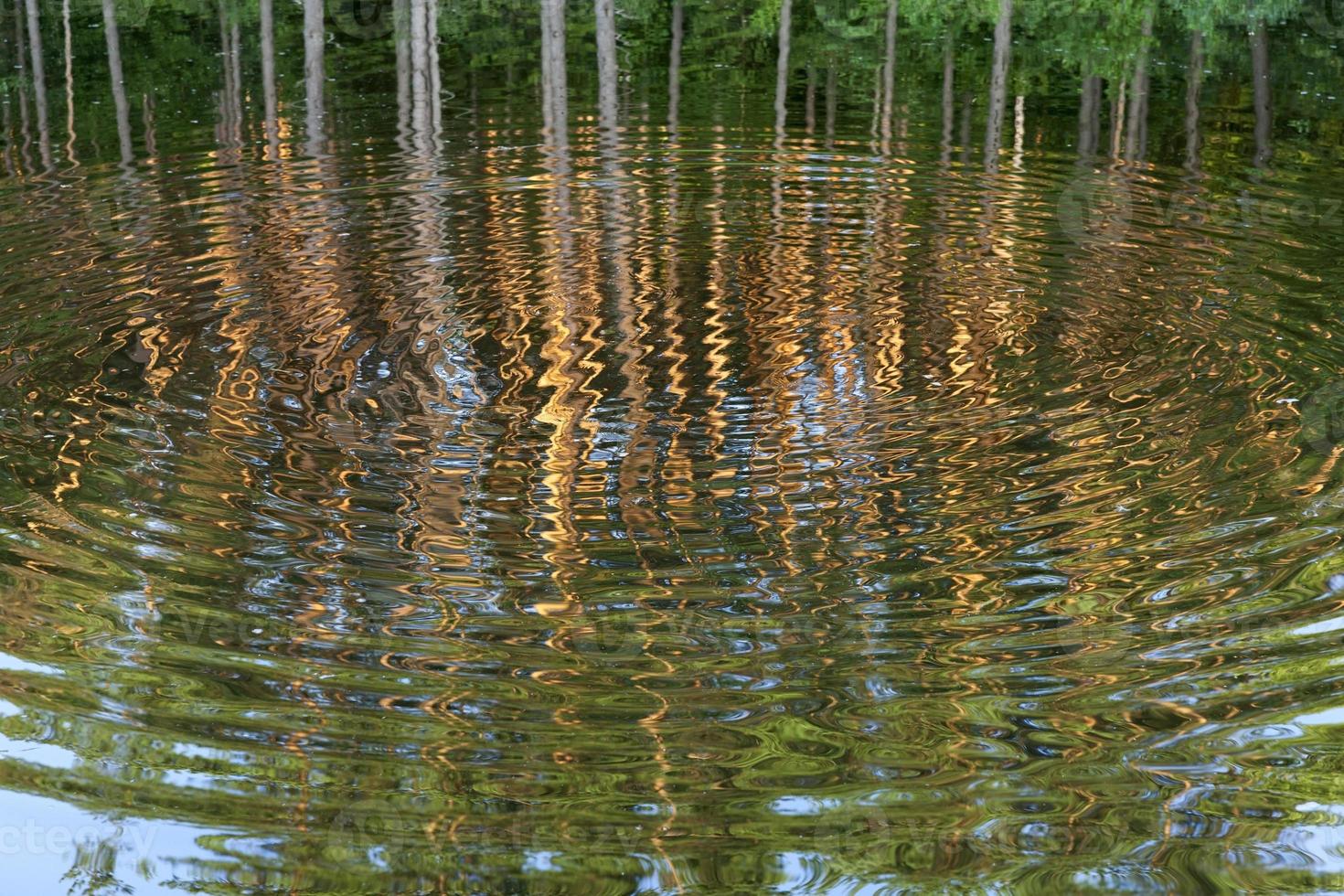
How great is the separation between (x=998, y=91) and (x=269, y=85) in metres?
8.56

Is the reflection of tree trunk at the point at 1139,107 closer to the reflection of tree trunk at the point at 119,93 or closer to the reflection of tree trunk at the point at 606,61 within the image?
the reflection of tree trunk at the point at 606,61

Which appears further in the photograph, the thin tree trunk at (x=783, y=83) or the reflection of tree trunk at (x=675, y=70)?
the reflection of tree trunk at (x=675, y=70)

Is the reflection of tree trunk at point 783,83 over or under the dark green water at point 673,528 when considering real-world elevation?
over

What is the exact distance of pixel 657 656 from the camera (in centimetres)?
489

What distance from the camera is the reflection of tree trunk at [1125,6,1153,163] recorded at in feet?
43.7

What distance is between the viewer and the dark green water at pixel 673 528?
4.03m

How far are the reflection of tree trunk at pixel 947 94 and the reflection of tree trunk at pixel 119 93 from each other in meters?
7.20

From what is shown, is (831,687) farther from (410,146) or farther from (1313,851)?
(410,146)

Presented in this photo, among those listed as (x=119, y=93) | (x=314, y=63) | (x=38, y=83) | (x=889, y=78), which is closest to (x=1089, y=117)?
(x=889, y=78)

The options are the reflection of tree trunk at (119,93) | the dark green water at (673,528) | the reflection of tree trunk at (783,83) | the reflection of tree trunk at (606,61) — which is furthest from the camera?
the reflection of tree trunk at (606,61)

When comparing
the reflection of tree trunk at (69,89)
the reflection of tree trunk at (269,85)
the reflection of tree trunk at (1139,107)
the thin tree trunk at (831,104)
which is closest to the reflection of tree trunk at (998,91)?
the reflection of tree trunk at (1139,107)

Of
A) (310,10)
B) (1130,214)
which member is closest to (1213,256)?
(1130,214)

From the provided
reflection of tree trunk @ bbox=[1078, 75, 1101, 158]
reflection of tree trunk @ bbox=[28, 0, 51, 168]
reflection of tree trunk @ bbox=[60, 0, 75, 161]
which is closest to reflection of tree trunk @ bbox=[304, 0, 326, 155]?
reflection of tree trunk @ bbox=[60, 0, 75, 161]

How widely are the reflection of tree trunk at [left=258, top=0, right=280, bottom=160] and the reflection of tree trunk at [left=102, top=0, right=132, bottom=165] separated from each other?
1.26 metres
